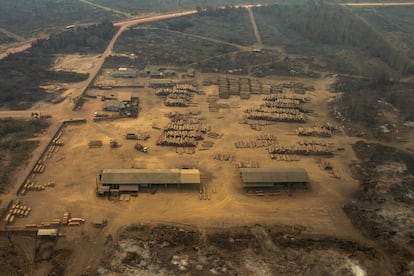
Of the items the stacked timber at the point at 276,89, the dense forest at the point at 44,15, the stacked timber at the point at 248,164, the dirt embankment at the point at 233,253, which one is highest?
the dense forest at the point at 44,15

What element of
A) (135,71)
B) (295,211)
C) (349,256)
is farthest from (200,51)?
(349,256)

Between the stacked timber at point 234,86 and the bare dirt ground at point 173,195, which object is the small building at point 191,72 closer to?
the stacked timber at point 234,86

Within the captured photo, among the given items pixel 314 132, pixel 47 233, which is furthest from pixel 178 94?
pixel 47 233

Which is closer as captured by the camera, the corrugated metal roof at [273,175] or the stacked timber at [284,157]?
the corrugated metal roof at [273,175]

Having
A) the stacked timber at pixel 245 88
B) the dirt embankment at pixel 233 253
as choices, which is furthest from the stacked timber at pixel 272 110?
the dirt embankment at pixel 233 253

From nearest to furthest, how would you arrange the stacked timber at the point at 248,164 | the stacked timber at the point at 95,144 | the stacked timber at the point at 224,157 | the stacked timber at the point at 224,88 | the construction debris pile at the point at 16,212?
the construction debris pile at the point at 16,212
the stacked timber at the point at 248,164
the stacked timber at the point at 224,157
the stacked timber at the point at 95,144
the stacked timber at the point at 224,88

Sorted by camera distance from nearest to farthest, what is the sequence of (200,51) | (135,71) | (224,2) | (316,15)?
(135,71), (200,51), (316,15), (224,2)

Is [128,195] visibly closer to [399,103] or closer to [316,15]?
[399,103]
